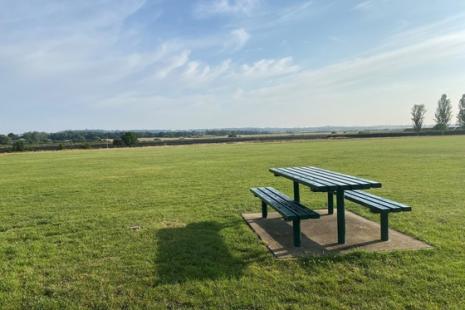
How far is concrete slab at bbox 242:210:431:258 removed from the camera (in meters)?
5.29

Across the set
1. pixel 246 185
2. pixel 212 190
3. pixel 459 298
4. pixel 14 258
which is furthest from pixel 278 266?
pixel 246 185

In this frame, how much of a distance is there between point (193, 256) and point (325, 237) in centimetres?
212

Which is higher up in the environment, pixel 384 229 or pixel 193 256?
pixel 384 229

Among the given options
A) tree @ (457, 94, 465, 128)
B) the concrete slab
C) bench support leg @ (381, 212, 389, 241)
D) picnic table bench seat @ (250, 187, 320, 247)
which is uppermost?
tree @ (457, 94, 465, 128)

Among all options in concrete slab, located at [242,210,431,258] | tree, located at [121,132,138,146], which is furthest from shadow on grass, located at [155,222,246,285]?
tree, located at [121,132,138,146]

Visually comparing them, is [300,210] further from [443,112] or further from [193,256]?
[443,112]

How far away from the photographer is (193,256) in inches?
203

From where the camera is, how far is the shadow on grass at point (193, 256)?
14.8 ft

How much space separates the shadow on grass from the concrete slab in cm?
69

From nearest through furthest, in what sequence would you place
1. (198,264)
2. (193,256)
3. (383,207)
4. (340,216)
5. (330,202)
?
1. (198,264)
2. (193,256)
3. (383,207)
4. (340,216)
5. (330,202)

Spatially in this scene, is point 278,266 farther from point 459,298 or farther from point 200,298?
point 459,298

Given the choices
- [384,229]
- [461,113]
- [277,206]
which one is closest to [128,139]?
[277,206]

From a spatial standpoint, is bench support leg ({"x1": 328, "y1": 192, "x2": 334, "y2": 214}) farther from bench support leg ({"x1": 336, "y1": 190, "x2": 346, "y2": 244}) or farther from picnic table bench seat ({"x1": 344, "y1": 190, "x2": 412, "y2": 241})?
bench support leg ({"x1": 336, "y1": 190, "x2": 346, "y2": 244})

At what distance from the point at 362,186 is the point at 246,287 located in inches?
85.1
